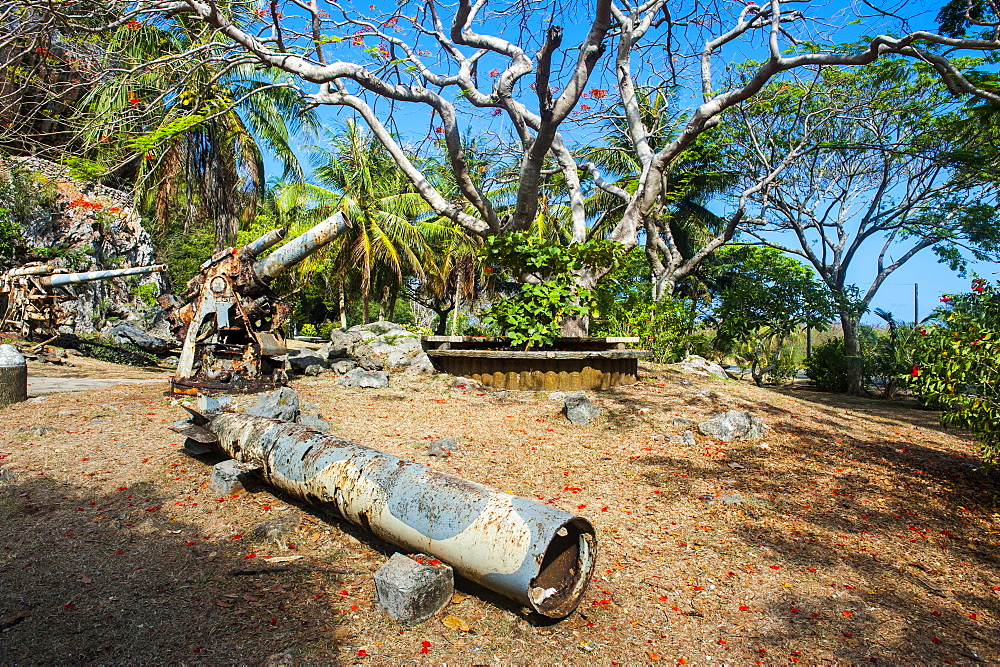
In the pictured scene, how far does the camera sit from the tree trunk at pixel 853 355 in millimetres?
Answer: 14938

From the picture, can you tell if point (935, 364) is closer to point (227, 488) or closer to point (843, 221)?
point (227, 488)

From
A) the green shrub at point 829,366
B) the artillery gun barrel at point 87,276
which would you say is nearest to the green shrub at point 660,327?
the green shrub at point 829,366

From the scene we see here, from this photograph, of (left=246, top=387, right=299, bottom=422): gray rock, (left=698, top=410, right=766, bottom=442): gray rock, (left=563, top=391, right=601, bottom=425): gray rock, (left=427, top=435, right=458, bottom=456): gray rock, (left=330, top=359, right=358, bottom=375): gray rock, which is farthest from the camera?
(left=330, top=359, right=358, bottom=375): gray rock

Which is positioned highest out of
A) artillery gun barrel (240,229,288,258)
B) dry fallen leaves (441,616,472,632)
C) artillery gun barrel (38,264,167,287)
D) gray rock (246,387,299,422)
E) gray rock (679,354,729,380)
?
artillery gun barrel (240,229,288,258)

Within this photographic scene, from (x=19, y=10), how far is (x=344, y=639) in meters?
6.34

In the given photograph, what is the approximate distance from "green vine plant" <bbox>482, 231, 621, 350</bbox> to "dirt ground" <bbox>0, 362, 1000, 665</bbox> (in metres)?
2.26

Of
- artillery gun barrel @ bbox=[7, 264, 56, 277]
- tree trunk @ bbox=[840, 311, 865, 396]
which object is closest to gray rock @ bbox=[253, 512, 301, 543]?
artillery gun barrel @ bbox=[7, 264, 56, 277]

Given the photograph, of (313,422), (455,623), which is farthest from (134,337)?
(455,623)

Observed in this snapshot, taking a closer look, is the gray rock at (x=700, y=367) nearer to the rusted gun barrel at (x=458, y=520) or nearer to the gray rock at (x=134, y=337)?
the rusted gun barrel at (x=458, y=520)

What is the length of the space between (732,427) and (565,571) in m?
3.78

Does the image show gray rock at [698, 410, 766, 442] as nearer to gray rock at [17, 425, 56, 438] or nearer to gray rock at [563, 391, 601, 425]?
gray rock at [563, 391, 601, 425]

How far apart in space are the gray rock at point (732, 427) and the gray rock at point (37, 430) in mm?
6756

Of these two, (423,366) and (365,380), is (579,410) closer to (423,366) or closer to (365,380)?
(423,366)

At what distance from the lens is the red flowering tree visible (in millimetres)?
4516
